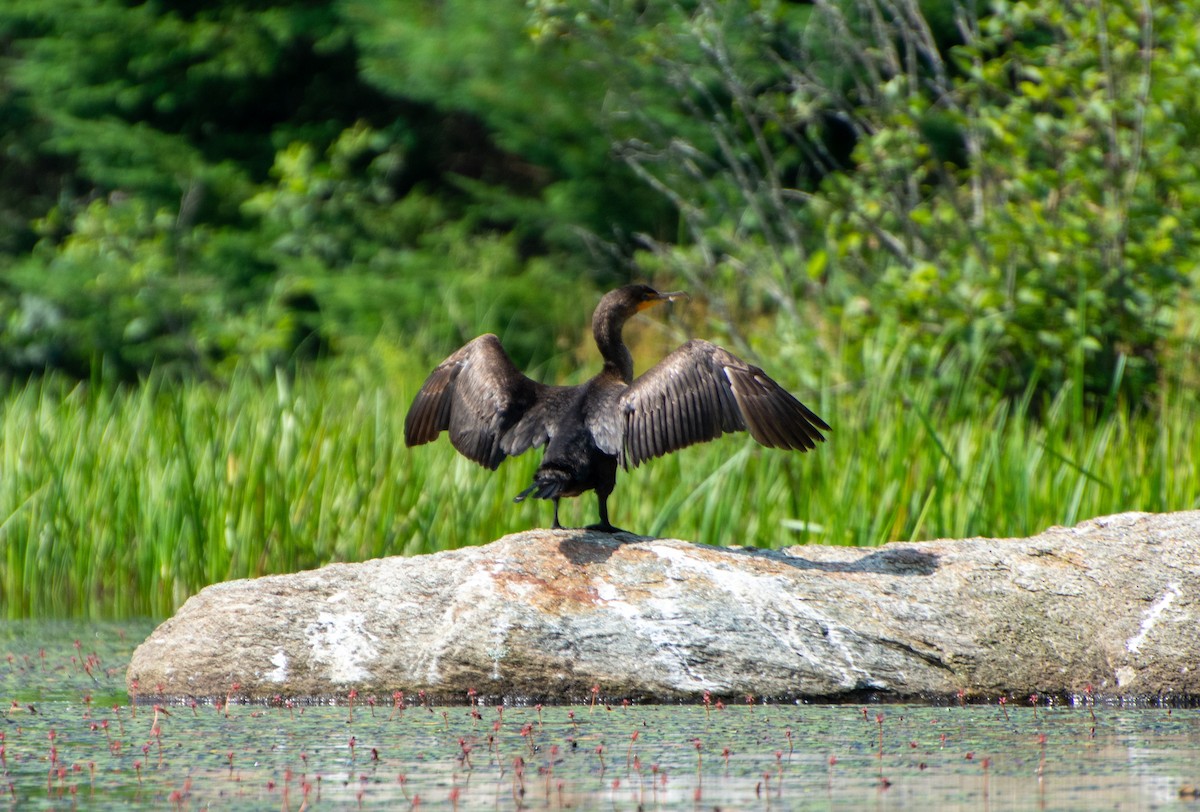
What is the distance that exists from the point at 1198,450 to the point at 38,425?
5261 mm

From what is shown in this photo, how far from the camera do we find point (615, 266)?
13141 millimetres

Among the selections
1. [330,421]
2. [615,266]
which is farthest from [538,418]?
[615,266]

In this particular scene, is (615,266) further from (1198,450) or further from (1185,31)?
(1198,450)

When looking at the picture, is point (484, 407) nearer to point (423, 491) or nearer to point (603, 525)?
point (603, 525)

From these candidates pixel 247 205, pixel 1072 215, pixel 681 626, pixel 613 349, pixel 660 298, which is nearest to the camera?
pixel 681 626

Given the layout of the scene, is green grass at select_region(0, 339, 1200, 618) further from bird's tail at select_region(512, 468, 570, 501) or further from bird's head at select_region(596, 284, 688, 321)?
bird's tail at select_region(512, 468, 570, 501)

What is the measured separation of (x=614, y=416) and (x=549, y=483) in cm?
35

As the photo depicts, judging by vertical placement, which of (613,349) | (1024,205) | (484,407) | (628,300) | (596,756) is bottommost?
(596,756)

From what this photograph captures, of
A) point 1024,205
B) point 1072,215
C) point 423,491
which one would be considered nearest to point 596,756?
point 423,491

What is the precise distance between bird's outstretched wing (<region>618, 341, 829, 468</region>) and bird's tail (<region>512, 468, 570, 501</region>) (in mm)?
212

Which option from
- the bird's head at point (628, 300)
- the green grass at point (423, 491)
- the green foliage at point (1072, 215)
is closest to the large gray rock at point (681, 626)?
the bird's head at point (628, 300)

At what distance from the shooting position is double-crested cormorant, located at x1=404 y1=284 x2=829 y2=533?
4.49 metres

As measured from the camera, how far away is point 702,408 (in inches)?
179

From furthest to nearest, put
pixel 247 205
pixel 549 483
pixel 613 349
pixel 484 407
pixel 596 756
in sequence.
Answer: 1. pixel 247 205
2. pixel 613 349
3. pixel 484 407
4. pixel 549 483
5. pixel 596 756
